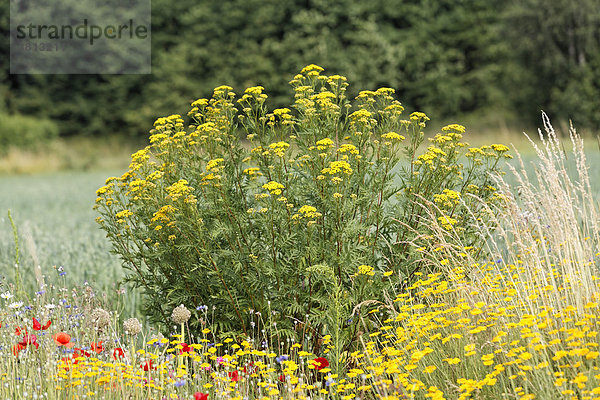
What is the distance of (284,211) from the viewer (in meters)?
3.97

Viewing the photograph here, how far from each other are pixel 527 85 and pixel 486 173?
80.7ft

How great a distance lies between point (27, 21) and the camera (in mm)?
29297

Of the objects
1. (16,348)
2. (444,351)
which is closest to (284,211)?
(444,351)

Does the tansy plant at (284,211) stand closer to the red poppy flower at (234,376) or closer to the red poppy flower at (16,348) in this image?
the red poppy flower at (234,376)

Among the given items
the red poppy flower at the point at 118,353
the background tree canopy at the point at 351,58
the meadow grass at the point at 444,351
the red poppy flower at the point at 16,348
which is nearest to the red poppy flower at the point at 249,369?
the meadow grass at the point at 444,351

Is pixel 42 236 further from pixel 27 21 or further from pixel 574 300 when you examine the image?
pixel 27 21

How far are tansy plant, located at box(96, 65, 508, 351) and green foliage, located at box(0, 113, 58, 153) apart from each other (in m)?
25.6

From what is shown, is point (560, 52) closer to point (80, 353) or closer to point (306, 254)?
point (306, 254)

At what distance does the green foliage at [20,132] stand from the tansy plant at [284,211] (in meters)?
25.6

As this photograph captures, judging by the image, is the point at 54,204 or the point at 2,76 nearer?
the point at 54,204

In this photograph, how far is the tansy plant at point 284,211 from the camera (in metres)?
3.89

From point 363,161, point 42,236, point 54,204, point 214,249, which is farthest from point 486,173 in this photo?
point 54,204

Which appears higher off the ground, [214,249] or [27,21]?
[27,21]

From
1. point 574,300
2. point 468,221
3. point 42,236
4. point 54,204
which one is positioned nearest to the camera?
point 574,300
